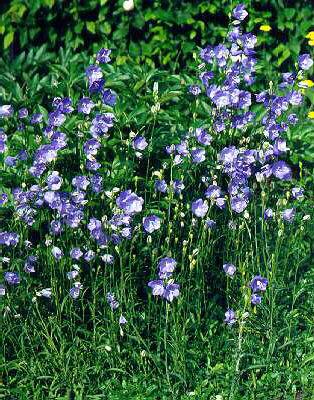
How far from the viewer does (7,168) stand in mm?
4223

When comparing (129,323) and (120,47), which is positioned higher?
(120,47)

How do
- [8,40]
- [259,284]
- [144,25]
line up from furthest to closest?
[144,25] → [8,40] → [259,284]

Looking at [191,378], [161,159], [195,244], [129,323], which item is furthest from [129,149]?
[191,378]

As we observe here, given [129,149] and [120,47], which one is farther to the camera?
[120,47]

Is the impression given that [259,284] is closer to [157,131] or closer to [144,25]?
[157,131]

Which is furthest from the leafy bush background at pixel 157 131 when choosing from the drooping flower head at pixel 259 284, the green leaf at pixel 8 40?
the drooping flower head at pixel 259 284

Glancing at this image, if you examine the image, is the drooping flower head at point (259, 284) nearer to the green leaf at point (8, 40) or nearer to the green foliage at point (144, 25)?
the green foliage at point (144, 25)

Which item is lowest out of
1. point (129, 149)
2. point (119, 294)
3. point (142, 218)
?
point (119, 294)

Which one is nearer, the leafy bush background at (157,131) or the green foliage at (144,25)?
the leafy bush background at (157,131)

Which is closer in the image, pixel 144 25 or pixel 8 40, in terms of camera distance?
pixel 8 40

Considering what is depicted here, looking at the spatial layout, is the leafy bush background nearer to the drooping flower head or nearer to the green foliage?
the green foliage

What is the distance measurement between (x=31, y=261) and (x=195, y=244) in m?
0.83

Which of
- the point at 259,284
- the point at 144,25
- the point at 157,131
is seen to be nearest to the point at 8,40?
the point at 144,25

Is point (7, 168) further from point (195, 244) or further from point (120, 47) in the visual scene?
point (120, 47)
